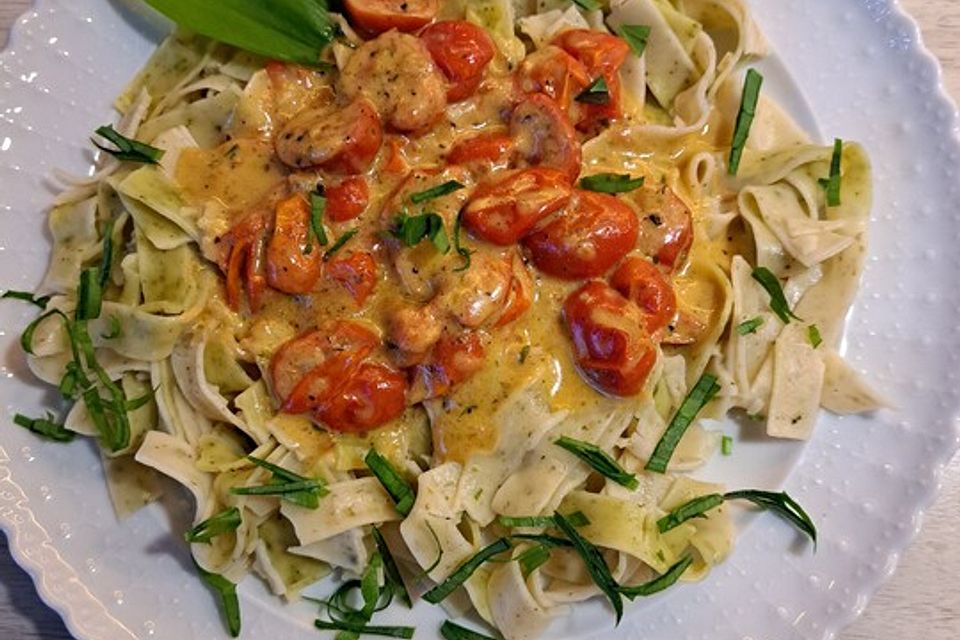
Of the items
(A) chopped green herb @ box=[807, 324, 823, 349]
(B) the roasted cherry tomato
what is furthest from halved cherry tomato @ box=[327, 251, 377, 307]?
(A) chopped green herb @ box=[807, 324, 823, 349]

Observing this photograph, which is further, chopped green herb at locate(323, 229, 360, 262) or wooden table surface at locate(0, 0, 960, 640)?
wooden table surface at locate(0, 0, 960, 640)

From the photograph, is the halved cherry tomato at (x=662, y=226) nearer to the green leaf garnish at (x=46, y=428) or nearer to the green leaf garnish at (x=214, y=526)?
the green leaf garnish at (x=214, y=526)

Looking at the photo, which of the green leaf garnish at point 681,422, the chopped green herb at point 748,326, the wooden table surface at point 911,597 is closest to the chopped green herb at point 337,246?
the green leaf garnish at point 681,422

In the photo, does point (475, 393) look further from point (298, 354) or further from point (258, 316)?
point (258, 316)

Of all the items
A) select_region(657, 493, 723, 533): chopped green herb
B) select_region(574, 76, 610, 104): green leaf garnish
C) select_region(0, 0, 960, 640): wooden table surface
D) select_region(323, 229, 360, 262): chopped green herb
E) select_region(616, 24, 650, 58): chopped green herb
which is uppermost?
select_region(616, 24, 650, 58): chopped green herb

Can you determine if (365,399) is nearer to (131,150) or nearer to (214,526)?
(214,526)

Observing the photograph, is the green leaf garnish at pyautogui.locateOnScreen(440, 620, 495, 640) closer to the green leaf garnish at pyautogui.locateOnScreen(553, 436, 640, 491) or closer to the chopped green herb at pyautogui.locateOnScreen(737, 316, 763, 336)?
the green leaf garnish at pyautogui.locateOnScreen(553, 436, 640, 491)
